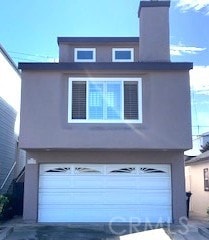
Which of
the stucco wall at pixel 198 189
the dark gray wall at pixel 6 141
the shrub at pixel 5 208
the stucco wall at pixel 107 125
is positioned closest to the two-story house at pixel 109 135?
the stucco wall at pixel 107 125

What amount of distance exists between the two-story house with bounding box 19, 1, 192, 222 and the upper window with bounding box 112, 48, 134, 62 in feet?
10.0

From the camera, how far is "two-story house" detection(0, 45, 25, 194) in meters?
19.5

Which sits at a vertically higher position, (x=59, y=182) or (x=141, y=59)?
(x=141, y=59)

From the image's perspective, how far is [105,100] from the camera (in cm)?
1580

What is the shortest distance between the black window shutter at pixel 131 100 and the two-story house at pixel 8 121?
6366mm

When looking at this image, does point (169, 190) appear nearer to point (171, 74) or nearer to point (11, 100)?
point (171, 74)

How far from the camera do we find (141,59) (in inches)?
680

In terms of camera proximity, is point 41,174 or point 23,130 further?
point 41,174

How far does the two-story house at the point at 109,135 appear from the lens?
50.4 ft

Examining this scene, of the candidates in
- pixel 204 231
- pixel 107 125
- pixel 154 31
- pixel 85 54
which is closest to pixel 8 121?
pixel 85 54

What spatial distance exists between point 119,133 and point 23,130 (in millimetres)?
3488

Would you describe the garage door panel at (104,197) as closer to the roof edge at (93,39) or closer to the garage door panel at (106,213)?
the garage door panel at (106,213)

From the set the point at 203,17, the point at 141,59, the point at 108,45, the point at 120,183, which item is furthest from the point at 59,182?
the point at 203,17

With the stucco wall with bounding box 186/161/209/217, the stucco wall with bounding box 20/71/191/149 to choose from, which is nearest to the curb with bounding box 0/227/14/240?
the stucco wall with bounding box 20/71/191/149
